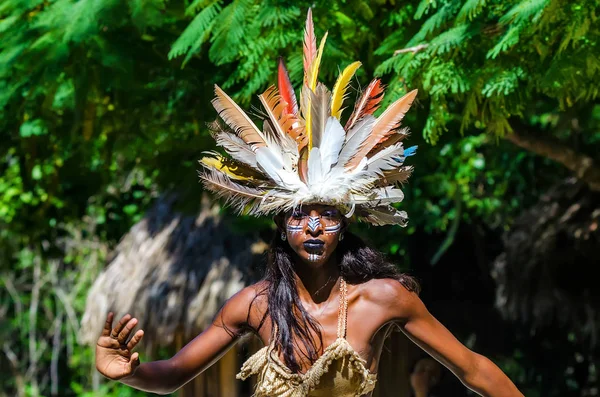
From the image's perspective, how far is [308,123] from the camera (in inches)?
137

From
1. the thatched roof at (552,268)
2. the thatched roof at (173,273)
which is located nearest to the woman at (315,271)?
the thatched roof at (173,273)

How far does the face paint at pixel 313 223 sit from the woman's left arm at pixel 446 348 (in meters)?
0.31

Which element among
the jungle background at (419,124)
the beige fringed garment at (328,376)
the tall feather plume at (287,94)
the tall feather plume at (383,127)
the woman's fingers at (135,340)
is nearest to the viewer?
the woman's fingers at (135,340)

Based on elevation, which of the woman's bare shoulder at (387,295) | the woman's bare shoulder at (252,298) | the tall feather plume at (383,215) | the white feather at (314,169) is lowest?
the woman's bare shoulder at (387,295)

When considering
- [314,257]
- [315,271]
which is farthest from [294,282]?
[314,257]

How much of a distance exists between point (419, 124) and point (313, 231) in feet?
6.20

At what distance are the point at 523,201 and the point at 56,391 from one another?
633 cm

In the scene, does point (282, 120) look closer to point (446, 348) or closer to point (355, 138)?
point (355, 138)

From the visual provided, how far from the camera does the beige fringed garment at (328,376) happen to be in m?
3.35

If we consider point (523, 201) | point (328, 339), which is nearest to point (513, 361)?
point (523, 201)

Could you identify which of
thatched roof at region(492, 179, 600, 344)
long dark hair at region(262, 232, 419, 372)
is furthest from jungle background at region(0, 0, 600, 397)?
long dark hair at region(262, 232, 419, 372)

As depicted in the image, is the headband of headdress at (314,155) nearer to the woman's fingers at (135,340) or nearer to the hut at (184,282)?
the woman's fingers at (135,340)

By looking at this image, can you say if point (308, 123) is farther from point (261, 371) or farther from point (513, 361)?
point (513, 361)

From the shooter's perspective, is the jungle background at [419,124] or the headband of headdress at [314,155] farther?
the jungle background at [419,124]
